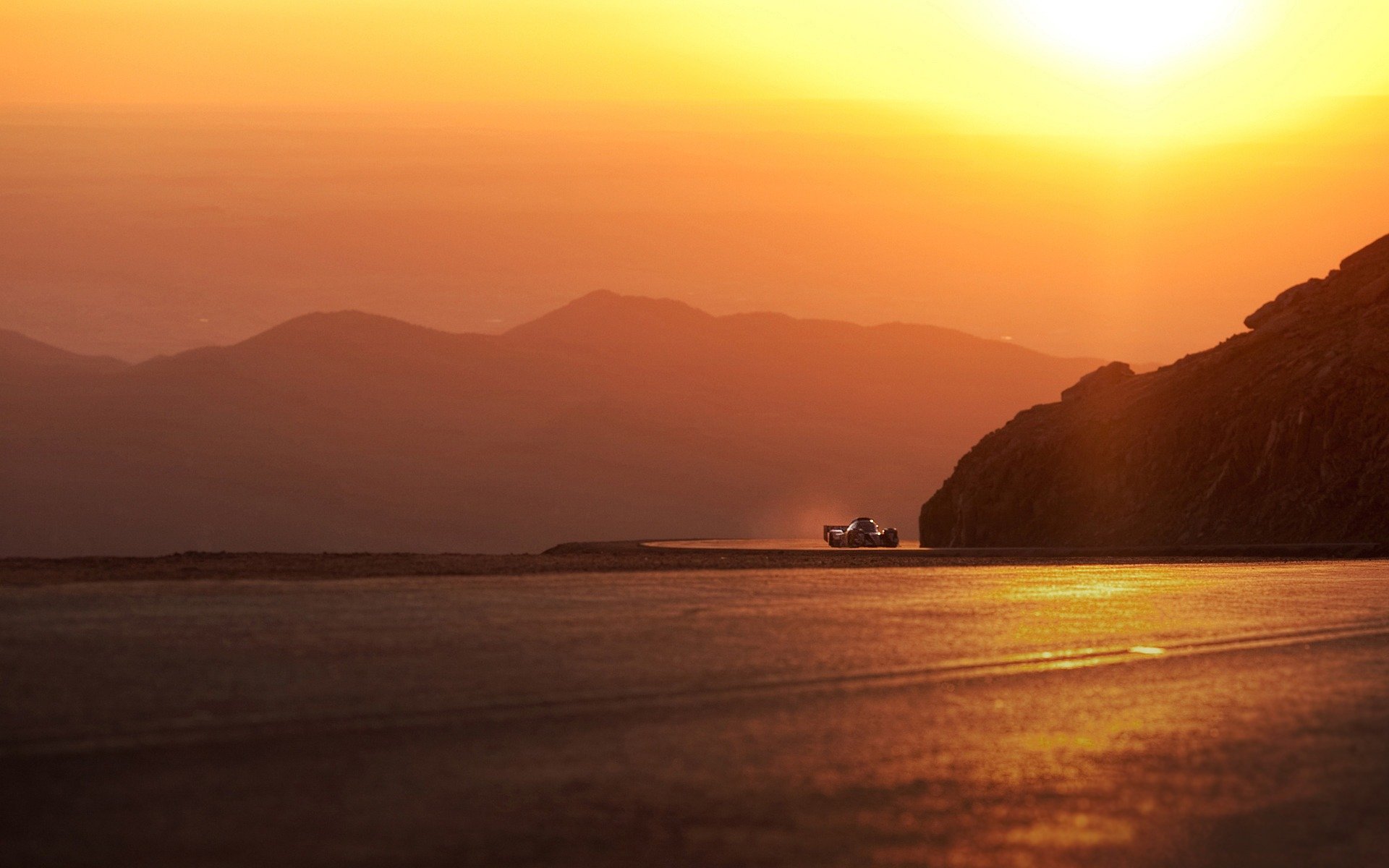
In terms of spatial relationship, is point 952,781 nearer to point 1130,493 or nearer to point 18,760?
point 18,760

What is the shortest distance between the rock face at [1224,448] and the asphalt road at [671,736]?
51.8 metres

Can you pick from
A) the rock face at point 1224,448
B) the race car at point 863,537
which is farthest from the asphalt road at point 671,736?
the race car at point 863,537

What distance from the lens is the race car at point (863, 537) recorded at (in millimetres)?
70875

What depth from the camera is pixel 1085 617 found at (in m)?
16.4

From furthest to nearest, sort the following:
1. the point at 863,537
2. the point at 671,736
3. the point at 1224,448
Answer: the point at 863,537, the point at 1224,448, the point at 671,736

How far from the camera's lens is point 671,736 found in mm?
8789

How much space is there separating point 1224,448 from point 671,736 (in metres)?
63.8

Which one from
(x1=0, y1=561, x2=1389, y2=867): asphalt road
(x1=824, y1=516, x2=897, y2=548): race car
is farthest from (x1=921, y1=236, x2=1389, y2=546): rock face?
(x1=0, y1=561, x2=1389, y2=867): asphalt road

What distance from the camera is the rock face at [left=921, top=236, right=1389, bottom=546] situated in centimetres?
6462

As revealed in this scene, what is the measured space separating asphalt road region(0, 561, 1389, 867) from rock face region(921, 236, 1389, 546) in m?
51.8

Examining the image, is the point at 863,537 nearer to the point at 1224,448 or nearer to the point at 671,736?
the point at 1224,448

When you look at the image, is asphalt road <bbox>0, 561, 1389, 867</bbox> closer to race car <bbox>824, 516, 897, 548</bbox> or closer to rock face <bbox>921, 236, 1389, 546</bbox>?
rock face <bbox>921, 236, 1389, 546</bbox>

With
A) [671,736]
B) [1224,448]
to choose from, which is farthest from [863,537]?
[671,736]

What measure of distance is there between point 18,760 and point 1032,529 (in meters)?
70.5
